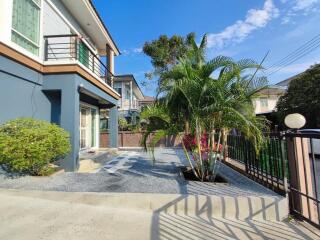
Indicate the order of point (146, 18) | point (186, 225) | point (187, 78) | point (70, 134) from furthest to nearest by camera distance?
point (146, 18)
point (70, 134)
point (187, 78)
point (186, 225)

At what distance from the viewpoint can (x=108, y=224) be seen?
3.67m

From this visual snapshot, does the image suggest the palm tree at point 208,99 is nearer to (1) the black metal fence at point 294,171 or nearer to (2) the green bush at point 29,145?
(1) the black metal fence at point 294,171

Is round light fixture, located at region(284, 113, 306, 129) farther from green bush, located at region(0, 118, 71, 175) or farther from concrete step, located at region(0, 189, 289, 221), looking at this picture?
green bush, located at region(0, 118, 71, 175)

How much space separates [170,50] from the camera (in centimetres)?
2178

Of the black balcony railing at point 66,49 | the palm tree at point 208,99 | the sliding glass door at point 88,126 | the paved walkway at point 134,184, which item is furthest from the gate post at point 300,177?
the sliding glass door at point 88,126

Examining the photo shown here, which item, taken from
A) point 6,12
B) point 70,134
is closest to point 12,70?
point 6,12

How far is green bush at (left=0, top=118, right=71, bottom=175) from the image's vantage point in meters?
5.34

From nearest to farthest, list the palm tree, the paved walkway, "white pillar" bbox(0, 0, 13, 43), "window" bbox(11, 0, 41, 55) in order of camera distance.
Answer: the paved walkway, the palm tree, "white pillar" bbox(0, 0, 13, 43), "window" bbox(11, 0, 41, 55)

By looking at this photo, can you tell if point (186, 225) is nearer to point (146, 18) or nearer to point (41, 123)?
point (41, 123)

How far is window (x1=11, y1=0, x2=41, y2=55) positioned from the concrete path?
15.4 ft

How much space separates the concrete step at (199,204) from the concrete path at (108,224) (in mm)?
42

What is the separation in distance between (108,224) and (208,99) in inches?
127

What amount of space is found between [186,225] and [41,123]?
4.51 metres

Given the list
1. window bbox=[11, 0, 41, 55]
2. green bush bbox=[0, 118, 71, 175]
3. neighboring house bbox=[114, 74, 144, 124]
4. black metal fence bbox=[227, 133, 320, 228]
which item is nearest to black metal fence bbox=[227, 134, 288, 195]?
black metal fence bbox=[227, 133, 320, 228]
